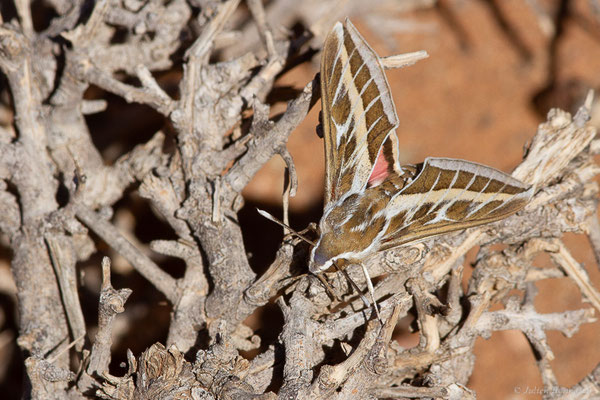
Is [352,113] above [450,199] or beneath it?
above

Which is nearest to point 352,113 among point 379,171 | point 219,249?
point 379,171

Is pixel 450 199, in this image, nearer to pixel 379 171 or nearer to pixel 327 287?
pixel 379 171

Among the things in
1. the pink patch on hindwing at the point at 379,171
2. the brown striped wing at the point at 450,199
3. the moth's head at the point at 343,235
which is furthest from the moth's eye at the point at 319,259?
the pink patch on hindwing at the point at 379,171

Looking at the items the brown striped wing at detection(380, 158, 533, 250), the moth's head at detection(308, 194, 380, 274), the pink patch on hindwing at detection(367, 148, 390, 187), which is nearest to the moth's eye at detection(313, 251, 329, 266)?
the moth's head at detection(308, 194, 380, 274)

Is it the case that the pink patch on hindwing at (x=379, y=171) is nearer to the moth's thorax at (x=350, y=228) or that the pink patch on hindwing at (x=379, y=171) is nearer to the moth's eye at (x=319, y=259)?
the moth's thorax at (x=350, y=228)

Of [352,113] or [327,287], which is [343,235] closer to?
[327,287]

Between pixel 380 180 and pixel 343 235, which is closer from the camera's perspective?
pixel 343 235
